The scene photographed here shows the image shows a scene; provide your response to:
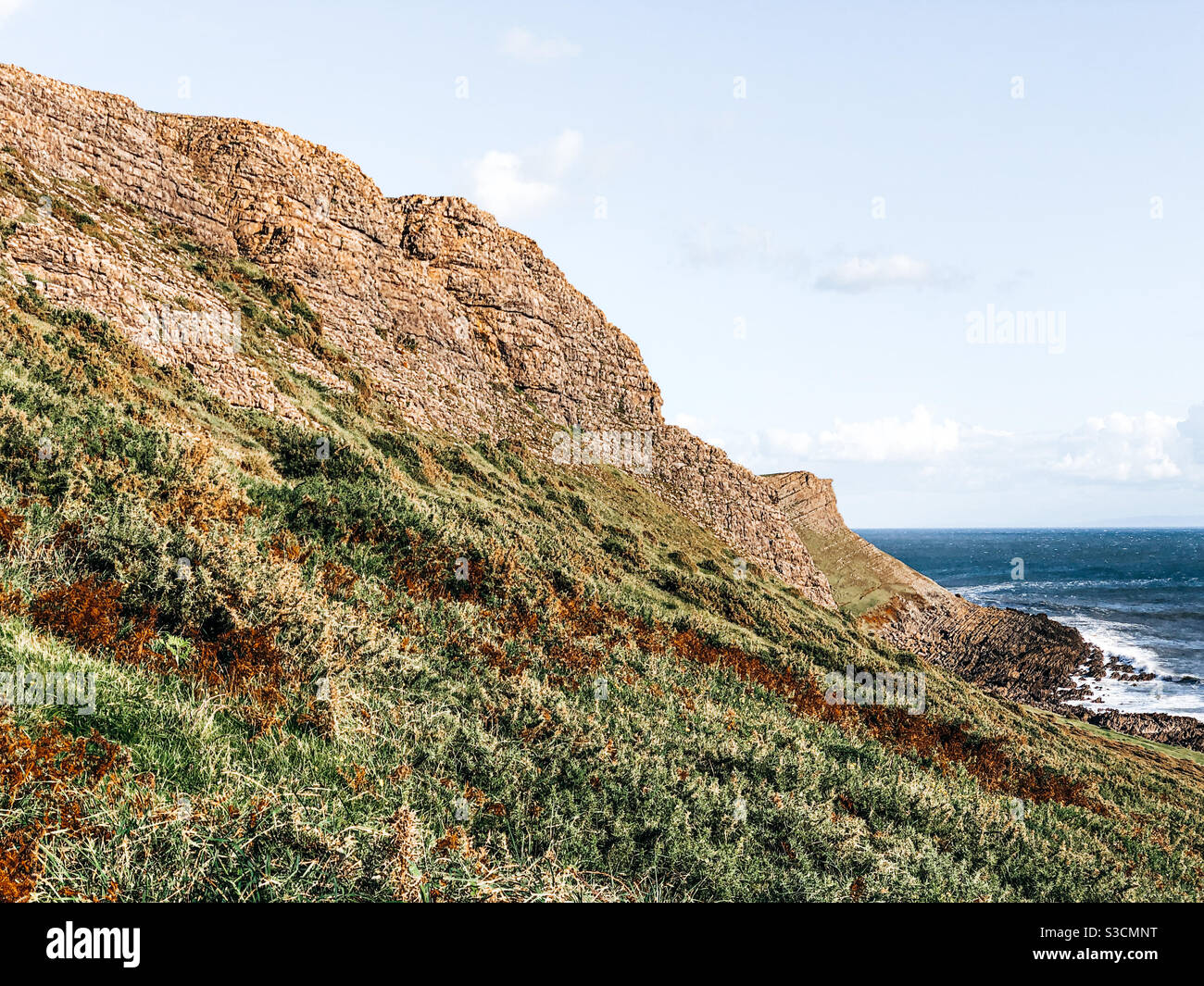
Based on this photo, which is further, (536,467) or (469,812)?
(536,467)

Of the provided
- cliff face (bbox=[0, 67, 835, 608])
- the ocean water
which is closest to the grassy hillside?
cliff face (bbox=[0, 67, 835, 608])

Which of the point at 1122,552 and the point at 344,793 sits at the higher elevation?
the point at 344,793

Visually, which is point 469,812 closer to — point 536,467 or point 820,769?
point 820,769

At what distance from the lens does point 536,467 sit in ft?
94.7

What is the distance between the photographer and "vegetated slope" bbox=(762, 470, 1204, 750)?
37.0 meters

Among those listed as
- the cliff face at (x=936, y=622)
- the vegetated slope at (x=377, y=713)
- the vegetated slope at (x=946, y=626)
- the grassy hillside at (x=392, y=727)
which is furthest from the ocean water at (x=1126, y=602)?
the grassy hillside at (x=392, y=727)

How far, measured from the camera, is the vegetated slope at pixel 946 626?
37.0 meters

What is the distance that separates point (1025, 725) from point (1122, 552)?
15134 cm

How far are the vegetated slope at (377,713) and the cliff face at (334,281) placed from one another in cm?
42

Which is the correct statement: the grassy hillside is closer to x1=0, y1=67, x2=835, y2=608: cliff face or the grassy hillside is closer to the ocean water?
x1=0, y1=67, x2=835, y2=608: cliff face

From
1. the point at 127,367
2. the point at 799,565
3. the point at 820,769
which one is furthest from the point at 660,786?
the point at 799,565

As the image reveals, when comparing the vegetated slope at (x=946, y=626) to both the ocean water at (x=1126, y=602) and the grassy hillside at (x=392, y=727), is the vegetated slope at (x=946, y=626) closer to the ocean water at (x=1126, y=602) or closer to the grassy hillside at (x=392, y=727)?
the ocean water at (x=1126, y=602)
